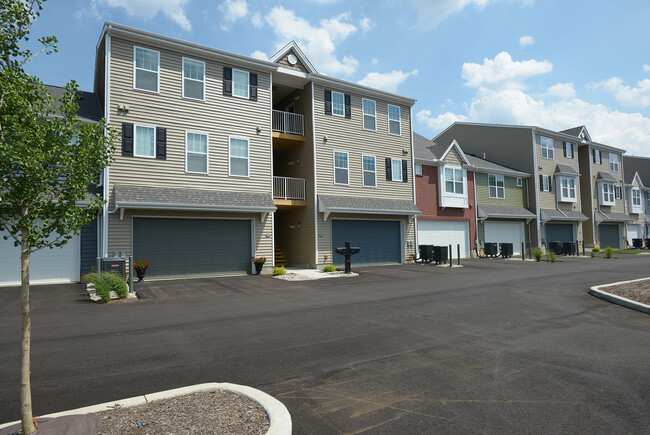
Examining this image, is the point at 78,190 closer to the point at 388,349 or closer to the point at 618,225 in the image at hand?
the point at 388,349

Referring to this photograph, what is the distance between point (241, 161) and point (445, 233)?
1478 cm

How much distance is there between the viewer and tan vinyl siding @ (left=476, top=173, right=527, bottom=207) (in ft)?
93.6

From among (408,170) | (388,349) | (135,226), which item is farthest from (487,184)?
(388,349)

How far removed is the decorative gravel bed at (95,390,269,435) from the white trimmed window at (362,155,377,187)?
1817 cm

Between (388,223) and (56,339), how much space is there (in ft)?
58.3

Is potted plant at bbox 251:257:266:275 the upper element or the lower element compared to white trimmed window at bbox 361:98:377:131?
lower

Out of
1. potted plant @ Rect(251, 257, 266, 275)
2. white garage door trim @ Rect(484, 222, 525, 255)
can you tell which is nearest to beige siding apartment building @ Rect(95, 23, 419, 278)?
potted plant @ Rect(251, 257, 266, 275)

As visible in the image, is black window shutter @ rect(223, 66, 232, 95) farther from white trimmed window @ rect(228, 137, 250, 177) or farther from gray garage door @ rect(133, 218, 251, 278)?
gray garage door @ rect(133, 218, 251, 278)

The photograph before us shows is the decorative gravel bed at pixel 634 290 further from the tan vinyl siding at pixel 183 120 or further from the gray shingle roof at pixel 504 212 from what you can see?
the gray shingle roof at pixel 504 212

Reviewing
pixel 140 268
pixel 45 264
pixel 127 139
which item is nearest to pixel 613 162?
pixel 127 139

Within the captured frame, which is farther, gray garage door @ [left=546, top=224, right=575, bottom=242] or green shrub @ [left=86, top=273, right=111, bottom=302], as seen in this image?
gray garage door @ [left=546, top=224, right=575, bottom=242]

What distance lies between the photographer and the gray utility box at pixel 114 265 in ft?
43.1

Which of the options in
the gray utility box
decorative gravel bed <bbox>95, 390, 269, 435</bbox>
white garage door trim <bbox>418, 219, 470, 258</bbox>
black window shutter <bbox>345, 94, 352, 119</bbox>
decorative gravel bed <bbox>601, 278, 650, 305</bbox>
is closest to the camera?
decorative gravel bed <bbox>95, 390, 269, 435</bbox>

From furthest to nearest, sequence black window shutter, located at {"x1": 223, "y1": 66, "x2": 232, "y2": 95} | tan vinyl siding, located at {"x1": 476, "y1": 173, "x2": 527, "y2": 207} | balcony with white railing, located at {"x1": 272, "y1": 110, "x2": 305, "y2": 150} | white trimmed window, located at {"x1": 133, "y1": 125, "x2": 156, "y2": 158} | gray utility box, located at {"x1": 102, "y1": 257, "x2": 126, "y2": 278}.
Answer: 1. tan vinyl siding, located at {"x1": 476, "y1": 173, "x2": 527, "y2": 207}
2. balcony with white railing, located at {"x1": 272, "y1": 110, "x2": 305, "y2": 150}
3. black window shutter, located at {"x1": 223, "y1": 66, "x2": 232, "y2": 95}
4. white trimmed window, located at {"x1": 133, "y1": 125, "x2": 156, "y2": 158}
5. gray utility box, located at {"x1": 102, "y1": 257, "x2": 126, "y2": 278}
